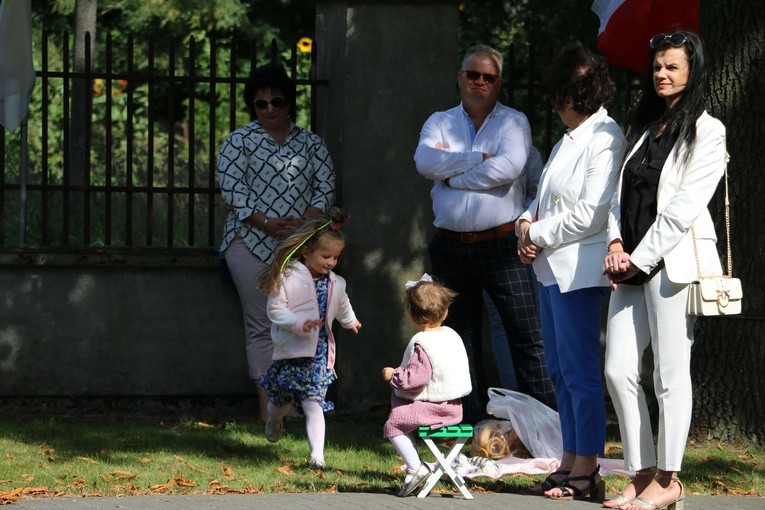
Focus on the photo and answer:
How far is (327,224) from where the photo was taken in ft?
23.6

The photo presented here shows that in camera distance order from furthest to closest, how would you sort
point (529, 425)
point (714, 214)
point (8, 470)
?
point (714, 214), point (529, 425), point (8, 470)

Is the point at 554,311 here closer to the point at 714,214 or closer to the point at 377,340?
the point at 714,214

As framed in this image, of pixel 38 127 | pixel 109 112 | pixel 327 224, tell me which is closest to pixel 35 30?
pixel 38 127

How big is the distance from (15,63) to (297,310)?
122 inches

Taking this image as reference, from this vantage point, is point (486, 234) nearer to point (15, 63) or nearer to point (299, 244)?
point (299, 244)

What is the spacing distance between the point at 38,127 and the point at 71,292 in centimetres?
977

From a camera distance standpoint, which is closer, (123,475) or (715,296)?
(715,296)

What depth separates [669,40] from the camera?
596 centimetres

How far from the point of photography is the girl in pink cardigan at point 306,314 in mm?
7055

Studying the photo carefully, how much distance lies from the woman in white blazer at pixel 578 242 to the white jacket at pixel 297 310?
119 centimetres

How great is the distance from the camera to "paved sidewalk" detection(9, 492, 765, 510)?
605cm

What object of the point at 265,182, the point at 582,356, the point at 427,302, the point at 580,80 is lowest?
the point at 582,356

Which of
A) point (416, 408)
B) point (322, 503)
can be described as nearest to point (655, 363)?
point (416, 408)

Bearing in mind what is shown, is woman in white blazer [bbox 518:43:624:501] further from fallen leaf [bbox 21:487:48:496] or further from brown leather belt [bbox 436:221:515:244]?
fallen leaf [bbox 21:487:48:496]
